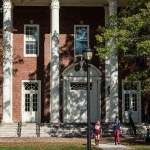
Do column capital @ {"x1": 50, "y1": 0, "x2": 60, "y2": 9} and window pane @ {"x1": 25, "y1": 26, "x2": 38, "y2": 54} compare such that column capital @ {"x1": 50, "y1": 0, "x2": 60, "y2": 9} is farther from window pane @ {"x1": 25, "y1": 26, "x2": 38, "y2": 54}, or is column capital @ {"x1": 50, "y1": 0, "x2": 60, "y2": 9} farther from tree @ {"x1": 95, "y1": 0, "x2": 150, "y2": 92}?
tree @ {"x1": 95, "y1": 0, "x2": 150, "y2": 92}

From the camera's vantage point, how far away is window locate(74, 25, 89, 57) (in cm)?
3653

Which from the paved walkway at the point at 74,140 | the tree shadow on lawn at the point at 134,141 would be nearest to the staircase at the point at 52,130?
the paved walkway at the point at 74,140

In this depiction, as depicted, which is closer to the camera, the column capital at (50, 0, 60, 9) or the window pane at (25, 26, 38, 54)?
the column capital at (50, 0, 60, 9)

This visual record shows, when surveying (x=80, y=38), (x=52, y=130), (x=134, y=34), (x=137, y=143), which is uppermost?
(x=80, y=38)

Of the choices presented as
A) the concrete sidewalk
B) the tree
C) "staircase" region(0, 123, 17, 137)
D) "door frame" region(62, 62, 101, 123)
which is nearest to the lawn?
the concrete sidewalk

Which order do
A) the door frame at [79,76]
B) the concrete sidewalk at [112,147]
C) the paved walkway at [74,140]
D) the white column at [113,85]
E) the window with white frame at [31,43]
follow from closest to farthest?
the concrete sidewalk at [112,147], the paved walkway at [74,140], the white column at [113,85], the door frame at [79,76], the window with white frame at [31,43]

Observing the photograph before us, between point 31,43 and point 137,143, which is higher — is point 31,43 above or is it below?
above

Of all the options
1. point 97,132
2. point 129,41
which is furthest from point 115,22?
point 97,132

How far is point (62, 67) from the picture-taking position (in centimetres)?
3638

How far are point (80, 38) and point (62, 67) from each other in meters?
2.43

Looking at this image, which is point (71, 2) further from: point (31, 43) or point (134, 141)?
point (134, 141)

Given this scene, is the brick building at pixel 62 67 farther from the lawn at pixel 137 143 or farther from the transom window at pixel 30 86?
the lawn at pixel 137 143

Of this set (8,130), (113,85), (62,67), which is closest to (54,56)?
(62,67)

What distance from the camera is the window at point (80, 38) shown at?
3653cm
